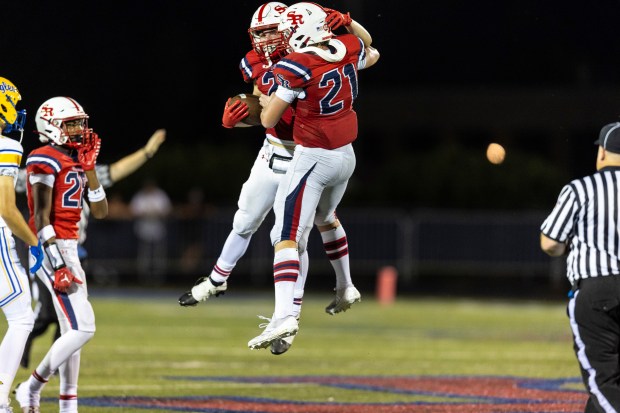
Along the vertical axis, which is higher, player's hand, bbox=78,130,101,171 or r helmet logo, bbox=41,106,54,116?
r helmet logo, bbox=41,106,54,116

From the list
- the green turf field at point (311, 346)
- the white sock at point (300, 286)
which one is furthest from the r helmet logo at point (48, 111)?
the green turf field at point (311, 346)

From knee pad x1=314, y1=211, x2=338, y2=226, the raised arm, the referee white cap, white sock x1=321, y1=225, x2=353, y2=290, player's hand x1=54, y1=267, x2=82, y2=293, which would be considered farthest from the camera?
white sock x1=321, y1=225, x2=353, y2=290

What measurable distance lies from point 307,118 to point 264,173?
0.62m

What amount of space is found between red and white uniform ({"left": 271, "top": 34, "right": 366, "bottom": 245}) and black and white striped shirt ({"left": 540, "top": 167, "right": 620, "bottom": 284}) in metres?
1.95

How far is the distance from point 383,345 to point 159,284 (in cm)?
1022

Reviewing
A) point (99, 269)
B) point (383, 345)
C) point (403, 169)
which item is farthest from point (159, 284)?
point (383, 345)

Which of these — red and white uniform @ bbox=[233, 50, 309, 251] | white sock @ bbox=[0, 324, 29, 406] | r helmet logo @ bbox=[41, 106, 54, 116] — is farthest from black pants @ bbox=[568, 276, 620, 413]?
r helmet logo @ bbox=[41, 106, 54, 116]

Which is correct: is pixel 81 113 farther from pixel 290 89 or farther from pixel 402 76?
pixel 402 76

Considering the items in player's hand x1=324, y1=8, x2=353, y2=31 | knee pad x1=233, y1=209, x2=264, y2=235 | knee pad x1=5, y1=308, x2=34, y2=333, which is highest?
player's hand x1=324, y1=8, x2=353, y2=31

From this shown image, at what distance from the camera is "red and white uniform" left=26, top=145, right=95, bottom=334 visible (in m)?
8.12

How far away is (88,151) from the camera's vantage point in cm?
826

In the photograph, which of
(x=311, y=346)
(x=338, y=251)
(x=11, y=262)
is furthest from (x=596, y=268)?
(x=311, y=346)

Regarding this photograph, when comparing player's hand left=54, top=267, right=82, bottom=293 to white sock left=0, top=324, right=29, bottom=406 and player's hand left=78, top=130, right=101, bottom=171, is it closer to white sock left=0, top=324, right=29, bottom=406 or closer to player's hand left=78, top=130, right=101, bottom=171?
white sock left=0, top=324, right=29, bottom=406

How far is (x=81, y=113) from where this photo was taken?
834 centimetres
